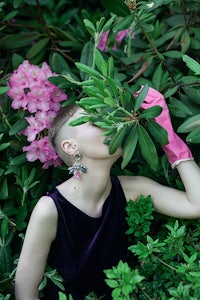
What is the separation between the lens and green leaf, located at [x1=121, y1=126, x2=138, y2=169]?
186cm

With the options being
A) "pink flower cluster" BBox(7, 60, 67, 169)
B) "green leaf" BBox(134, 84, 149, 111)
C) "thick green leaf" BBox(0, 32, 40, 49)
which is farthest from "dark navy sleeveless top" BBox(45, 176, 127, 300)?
"thick green leaf" BBox(0, 32, 40, 49)

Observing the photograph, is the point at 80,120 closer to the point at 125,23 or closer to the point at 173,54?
the point at 125,23

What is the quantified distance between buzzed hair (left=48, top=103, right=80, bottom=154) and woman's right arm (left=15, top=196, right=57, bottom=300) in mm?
203

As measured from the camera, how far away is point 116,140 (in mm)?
1805

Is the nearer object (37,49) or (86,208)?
(86,208)

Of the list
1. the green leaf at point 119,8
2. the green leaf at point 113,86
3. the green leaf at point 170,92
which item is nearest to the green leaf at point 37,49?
the green leaf at point 119,8

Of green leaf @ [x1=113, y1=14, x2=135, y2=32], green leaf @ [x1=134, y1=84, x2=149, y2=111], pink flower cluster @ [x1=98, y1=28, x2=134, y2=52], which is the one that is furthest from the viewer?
pink flower cluster @ [x1=98, y1=28, x2=134, y2=52]

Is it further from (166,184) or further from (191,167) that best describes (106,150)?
(166,184)

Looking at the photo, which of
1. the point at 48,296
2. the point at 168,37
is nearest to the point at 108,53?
the point at 168,37

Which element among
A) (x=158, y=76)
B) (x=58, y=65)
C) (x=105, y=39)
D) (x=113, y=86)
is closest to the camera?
(x=113, y=86)

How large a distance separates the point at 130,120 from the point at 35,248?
50 centimetres

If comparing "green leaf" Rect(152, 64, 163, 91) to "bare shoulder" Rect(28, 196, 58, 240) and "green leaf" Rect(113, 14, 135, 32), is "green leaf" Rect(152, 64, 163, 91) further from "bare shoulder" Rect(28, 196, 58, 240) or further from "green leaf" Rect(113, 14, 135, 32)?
"bare shoulder" Rect(28, 196, 58, 240)

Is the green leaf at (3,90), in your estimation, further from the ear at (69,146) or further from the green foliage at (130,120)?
the ear at (69,146)

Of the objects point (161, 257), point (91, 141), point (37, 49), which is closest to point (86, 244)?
point (161, 257)
